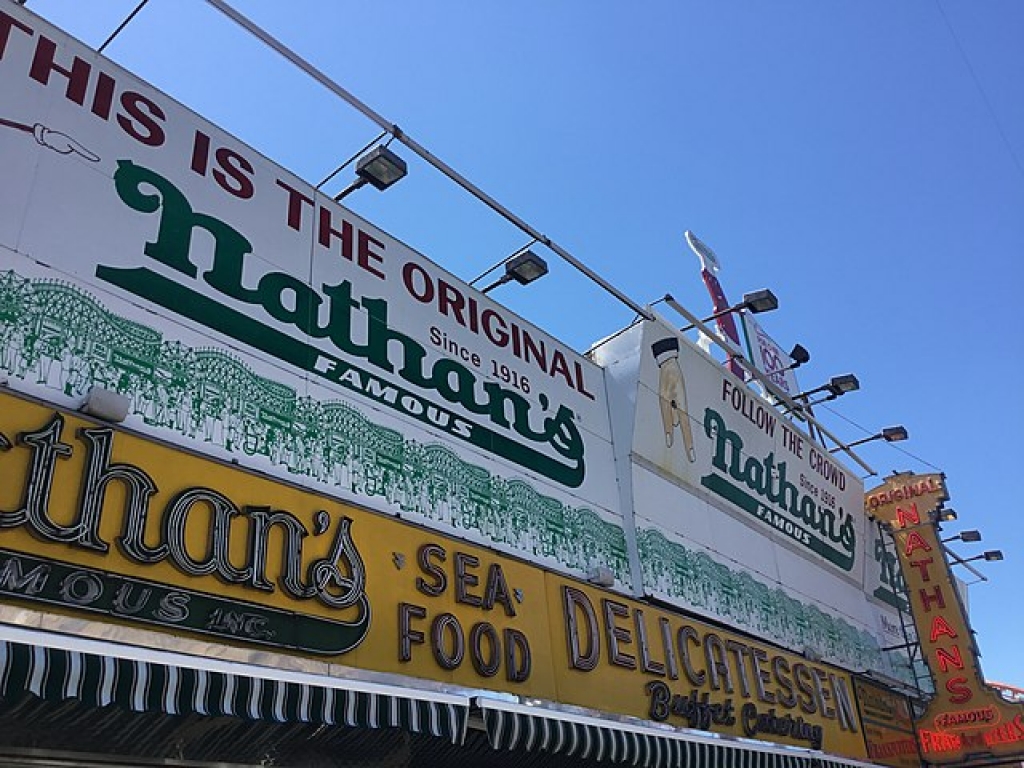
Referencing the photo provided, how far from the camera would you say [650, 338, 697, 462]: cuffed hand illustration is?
10117 mm

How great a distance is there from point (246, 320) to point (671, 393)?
555 cm

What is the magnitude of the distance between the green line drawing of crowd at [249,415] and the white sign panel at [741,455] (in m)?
2.08

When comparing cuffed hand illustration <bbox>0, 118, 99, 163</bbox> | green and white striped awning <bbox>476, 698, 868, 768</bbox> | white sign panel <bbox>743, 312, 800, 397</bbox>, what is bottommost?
green and white striped awning <bbox>476, 698, 868, 768</bbox>

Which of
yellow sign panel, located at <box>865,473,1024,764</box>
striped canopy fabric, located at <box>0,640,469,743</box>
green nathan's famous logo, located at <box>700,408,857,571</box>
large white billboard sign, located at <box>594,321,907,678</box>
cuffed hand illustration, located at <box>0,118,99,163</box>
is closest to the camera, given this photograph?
striped canopy fabric, located at <box>0,640,469,743</box>

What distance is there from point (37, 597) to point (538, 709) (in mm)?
2901

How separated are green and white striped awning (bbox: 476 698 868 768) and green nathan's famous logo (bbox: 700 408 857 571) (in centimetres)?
397

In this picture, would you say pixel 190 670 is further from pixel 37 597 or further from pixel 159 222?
pixel 159 222

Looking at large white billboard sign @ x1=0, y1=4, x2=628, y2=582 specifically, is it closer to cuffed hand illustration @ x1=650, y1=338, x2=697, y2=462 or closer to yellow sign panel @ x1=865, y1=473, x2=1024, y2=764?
cuffed hand illustration @ x1=650, y1=338, x2=697, y2=462

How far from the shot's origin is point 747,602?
10.1m

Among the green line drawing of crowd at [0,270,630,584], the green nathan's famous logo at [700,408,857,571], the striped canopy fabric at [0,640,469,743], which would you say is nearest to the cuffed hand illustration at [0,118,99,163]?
the green line drawing of crowd at [0,270,630,584]

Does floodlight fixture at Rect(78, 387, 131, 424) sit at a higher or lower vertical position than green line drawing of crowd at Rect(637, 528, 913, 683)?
lower

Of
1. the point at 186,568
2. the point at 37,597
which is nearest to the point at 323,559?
the point at 186,568

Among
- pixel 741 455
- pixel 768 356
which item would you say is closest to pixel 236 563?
pixel 741 455

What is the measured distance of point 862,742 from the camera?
10.7 m
